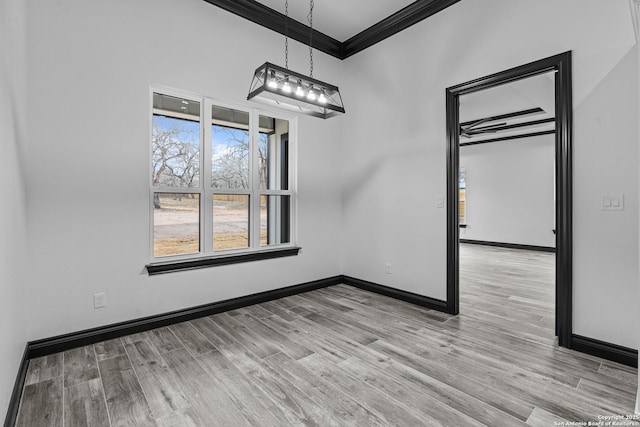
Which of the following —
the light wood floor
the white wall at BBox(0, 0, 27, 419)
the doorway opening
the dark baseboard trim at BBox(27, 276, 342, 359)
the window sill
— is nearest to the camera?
the white wall at BBox(0, 0, 27, 419)

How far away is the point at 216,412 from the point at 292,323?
1334 mm

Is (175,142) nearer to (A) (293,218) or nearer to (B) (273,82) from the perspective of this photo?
(B) (273,82)

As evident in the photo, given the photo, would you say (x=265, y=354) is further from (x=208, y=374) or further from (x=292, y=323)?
(x=292, y=323)

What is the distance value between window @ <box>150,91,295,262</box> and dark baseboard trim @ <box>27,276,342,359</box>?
1.70 feet

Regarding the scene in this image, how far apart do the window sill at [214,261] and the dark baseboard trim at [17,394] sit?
3.18 ft

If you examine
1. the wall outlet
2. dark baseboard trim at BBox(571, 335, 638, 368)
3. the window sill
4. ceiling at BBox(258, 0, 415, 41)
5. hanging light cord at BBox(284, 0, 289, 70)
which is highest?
ceiling at BBox(258, 0, 415, 41)

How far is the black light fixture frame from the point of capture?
2.18 m

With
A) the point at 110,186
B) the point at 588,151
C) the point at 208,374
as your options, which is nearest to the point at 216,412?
the point at 208,374

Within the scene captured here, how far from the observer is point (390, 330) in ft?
9.41

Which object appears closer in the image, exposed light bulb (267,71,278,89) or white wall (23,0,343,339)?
exposed light bulb (267,71,278,89)

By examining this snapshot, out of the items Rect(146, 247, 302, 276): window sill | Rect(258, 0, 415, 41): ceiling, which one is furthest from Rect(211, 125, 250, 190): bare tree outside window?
Rect(258, 0, 415, 41): ceiling

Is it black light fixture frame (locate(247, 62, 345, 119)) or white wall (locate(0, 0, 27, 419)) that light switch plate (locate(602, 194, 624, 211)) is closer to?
black light fixture frame (locate(247, 62, 345, 119))

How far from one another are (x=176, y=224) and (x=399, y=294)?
2563 millimetres

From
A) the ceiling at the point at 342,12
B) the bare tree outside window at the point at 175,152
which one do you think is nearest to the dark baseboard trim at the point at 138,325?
the bare tree outside window at the point at 175,152
